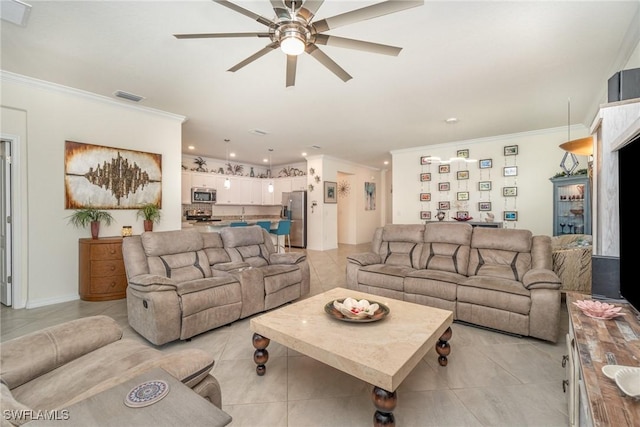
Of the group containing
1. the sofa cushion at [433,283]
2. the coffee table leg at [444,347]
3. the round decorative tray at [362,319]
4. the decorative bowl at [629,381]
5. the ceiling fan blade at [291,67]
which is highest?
the ceiling fan blade at [291,67]

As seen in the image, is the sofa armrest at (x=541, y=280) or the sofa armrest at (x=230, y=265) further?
the sofa armrest at (x=230, y=265)

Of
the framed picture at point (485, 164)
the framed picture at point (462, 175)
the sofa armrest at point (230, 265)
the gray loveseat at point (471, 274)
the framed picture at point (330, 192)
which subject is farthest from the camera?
the framed picture at point (330, 192)

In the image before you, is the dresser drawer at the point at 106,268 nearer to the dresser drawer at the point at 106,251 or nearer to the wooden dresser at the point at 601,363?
the dresser drawer at the point at 106,251

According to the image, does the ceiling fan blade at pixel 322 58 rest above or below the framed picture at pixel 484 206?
above

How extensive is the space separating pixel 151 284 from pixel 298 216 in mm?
5867

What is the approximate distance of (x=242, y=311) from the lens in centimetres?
289

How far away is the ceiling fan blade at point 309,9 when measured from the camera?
5.20ft

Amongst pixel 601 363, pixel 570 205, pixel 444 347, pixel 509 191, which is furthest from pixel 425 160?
pixel 601 363

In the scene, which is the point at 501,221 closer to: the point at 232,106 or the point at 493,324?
the point at 493,324

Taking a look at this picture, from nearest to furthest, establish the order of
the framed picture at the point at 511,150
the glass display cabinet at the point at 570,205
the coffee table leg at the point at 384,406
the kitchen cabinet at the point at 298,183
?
1. the coffee table leg at the point at 384,406
2. the glass display cabinet at the point at 570,205
3. the framed picture at the point at 511,150
4. the kitchen cabinet at the point at 298,183

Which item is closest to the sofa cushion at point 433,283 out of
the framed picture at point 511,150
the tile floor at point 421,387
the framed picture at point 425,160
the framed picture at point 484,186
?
the tile floor at point 421,387

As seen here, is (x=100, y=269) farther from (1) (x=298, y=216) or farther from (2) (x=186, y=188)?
(1) (x=298, y=216)

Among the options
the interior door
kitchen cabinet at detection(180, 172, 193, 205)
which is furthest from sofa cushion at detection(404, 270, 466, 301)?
kitchen cabinet at detection(180, 172, 193, 205)

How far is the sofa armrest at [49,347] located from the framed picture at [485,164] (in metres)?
6.61
